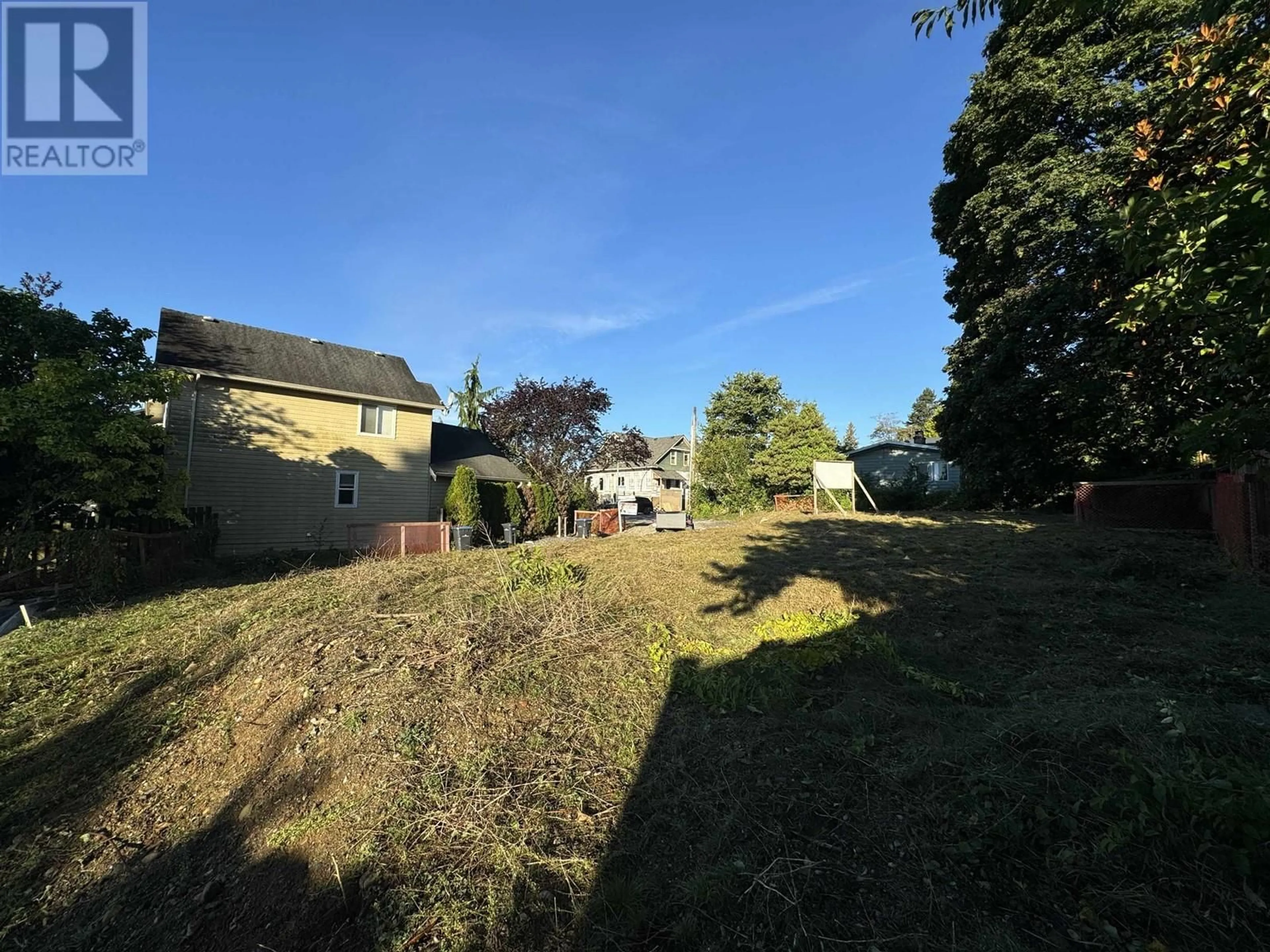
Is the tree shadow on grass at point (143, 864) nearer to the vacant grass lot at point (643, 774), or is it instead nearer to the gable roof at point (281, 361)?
the vacant grass lot at point (643, 774)

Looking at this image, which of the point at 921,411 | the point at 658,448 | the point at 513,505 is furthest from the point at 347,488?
the point at 921,411

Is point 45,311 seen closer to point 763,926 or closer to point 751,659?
point 751,659

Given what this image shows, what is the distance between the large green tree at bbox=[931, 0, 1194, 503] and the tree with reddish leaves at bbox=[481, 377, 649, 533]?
559 inches

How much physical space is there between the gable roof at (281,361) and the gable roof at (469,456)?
10.9 feet

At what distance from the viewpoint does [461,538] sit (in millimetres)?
13711

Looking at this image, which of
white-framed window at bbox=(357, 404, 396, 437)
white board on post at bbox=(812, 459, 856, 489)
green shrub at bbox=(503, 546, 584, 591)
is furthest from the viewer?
white board on post at bbox=(812, 459, 856, 489)

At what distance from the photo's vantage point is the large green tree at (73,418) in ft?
26.4

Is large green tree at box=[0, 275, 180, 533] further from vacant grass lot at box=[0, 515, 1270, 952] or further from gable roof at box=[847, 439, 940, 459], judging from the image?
gable roof at box=[847, 439, 940, 459]

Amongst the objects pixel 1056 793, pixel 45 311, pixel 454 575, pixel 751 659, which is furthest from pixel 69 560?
pixel 1056 793

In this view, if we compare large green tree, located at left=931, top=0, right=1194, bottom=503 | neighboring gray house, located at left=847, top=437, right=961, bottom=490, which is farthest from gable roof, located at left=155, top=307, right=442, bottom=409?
neighboring gray house, located at left=847, top=437, right=961, bottom=490

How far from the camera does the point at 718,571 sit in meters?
7.87

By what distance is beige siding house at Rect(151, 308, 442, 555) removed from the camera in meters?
14.8

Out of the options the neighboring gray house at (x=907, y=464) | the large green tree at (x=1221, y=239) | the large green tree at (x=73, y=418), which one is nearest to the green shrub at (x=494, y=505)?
the large green tree at (x=73, y=418)

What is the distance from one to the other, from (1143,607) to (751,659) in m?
4.48
